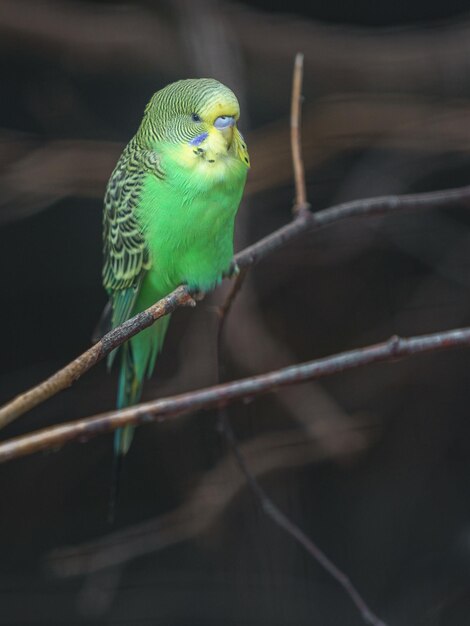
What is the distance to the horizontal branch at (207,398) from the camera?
0.78 metres

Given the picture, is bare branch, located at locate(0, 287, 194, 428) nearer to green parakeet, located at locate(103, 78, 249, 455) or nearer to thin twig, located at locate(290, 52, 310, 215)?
green parakeet, located at locate(103, 78, 249, 455)

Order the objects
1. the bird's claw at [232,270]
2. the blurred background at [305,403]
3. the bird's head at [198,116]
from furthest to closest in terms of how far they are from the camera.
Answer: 1. the blurred background at [305,403]
2. the bird's claw at [232,270]
3. the bird's head at [198,116]

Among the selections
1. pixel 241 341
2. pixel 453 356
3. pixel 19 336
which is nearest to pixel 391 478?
pixel 453 356

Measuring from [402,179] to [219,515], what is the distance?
1.01 meters

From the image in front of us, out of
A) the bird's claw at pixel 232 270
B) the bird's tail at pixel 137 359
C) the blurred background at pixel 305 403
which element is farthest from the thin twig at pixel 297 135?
the blurred background at pixel 305 403

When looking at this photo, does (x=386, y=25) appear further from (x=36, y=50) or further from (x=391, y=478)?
(x=391, y=478)

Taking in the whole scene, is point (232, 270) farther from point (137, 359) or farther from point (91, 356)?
point (91, 356)

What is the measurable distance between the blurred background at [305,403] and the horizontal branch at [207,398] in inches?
32.2

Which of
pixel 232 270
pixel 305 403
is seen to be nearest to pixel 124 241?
pixel 232 270

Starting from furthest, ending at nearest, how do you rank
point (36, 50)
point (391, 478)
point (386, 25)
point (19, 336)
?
point (391, 478)
point (386, 25)
point (19, 336)
point (36, 50)

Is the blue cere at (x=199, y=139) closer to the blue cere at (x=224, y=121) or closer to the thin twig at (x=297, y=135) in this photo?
the blue cere at (x=224, y=121)

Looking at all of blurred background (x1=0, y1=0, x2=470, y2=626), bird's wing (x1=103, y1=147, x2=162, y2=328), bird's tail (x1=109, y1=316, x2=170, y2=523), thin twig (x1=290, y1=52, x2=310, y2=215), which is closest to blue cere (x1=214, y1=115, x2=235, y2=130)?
bird's wing (x1=103, y1=147, x2=162, y2=328)

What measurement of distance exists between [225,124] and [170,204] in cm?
12

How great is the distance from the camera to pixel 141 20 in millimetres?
1597
